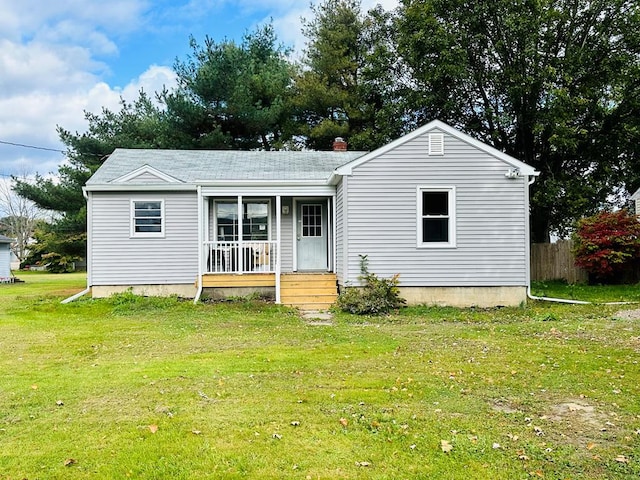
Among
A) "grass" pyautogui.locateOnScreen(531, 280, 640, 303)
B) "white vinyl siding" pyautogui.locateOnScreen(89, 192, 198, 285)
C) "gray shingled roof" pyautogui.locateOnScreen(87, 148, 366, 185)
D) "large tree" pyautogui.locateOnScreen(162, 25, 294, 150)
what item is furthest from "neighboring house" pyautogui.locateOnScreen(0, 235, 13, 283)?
"grass" pyautogui.locateOnScreen(531, 280, 640, 303)

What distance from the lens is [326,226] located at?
555 inches

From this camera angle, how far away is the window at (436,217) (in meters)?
12.0

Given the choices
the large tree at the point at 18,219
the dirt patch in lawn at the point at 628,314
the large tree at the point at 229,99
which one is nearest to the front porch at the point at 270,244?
the dirt patch in lawn at the point at 628,314

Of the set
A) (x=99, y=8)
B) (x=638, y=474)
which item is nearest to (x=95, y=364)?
(x=638, y=474)

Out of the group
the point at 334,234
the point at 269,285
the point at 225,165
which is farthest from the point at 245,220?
the point at 334,234

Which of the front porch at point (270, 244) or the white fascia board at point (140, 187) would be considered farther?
the white fascia board at point (140, 187)

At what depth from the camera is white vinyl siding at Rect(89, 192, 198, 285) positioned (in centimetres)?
1327

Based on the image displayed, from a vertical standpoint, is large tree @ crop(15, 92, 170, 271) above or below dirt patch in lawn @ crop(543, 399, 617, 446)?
above

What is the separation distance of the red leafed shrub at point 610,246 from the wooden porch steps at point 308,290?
27.2ft

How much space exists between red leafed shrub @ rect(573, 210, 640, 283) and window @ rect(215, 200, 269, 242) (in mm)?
9891

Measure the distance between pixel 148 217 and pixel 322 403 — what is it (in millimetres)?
10318

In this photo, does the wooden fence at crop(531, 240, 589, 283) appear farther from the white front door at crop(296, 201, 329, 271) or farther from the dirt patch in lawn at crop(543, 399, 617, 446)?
the dirt patch in lawn at crop(543, 399, 617, 446)

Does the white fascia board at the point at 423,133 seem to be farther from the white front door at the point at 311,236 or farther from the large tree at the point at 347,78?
the large tree at the point at 347,78

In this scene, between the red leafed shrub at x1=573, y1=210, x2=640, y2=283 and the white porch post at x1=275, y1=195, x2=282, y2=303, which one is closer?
the white porch post at x1=275, y1=195, x2=282, y2=303
